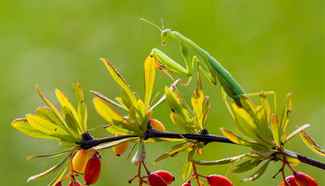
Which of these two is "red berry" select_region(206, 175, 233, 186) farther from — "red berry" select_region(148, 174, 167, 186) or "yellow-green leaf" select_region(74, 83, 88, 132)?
"yellow-green leaf" select_region(74, 83, 88, 132)

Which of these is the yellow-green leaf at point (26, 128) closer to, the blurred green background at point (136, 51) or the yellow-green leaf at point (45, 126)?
the yellow-green leaf at point (45, 126)

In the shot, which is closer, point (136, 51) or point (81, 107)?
point (81, 107)

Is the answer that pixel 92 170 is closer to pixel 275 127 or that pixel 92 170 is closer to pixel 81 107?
pixel 81 107

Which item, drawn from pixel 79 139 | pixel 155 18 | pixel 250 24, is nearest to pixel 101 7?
pixel 155 18

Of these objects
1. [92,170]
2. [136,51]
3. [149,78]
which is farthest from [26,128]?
[136,51]

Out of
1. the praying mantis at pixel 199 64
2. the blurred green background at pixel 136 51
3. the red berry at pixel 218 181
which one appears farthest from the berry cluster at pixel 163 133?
the blurred green background at pixel 136 51

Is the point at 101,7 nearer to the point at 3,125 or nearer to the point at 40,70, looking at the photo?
the point at 40,70

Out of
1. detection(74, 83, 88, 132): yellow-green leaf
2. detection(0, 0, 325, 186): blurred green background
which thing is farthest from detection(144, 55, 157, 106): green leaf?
detection(0, 0, 325, 186): blurred green background
